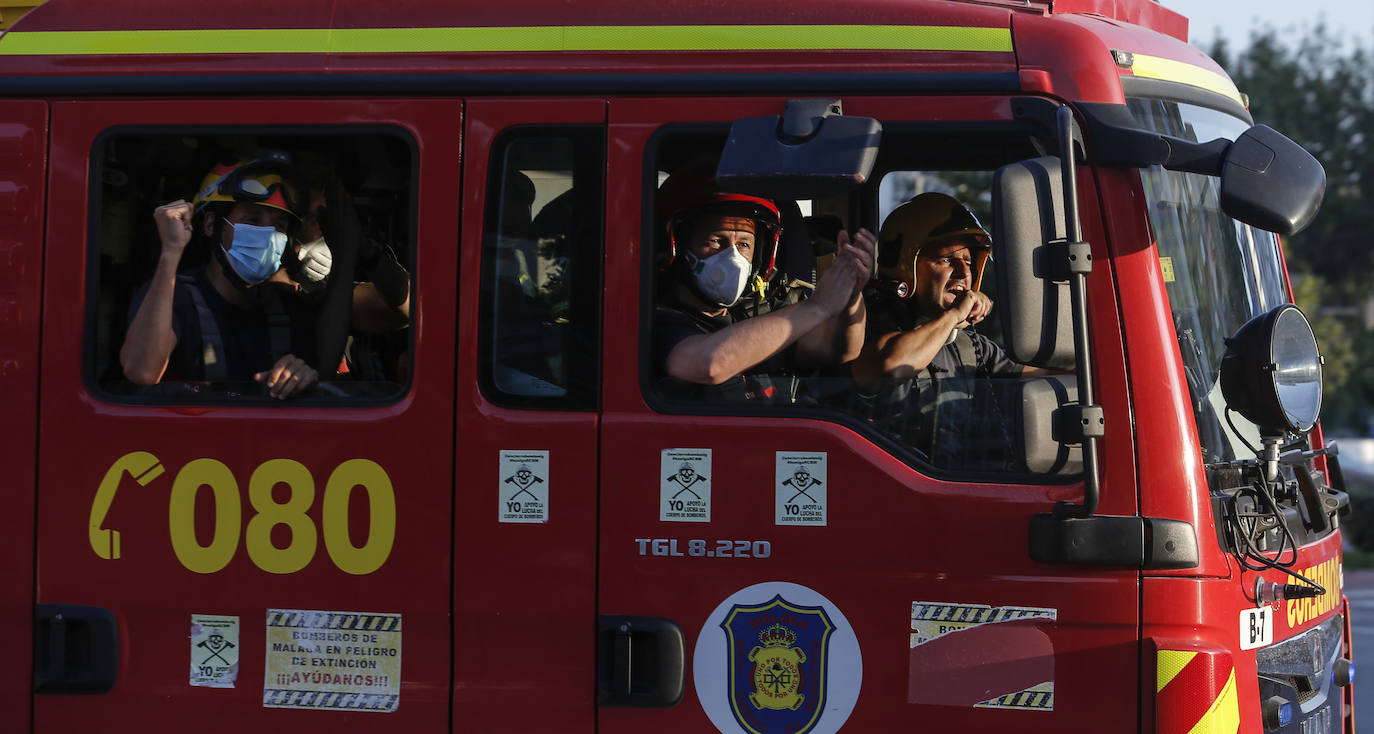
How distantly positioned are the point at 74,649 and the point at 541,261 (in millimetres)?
1458

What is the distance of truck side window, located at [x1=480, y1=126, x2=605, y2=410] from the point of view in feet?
10.2

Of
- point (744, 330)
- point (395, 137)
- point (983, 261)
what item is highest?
point (395, 137)

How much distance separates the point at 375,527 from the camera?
3.08m

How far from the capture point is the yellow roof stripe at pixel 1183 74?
10.4ft

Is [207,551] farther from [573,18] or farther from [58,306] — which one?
[573,18]

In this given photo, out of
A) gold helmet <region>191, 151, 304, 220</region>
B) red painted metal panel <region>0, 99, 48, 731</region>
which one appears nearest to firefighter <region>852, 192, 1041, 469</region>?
gold helmet <region>191, 151, 304, 220</region>

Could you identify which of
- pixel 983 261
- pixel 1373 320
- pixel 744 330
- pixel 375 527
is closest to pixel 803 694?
pixel 744 330

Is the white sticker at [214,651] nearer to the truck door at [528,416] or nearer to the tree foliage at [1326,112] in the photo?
the truck door at [528,416]

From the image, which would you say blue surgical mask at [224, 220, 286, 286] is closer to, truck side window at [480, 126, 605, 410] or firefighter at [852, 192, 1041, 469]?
truck side window at [480, 126, 605, 410]

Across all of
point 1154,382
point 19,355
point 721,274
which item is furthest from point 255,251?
point 1154,382

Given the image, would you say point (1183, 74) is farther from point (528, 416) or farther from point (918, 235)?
point (528, 416)

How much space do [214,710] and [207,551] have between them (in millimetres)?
375

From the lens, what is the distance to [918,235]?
341 centimetres

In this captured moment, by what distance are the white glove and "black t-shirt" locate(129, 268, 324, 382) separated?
0.05 metres
